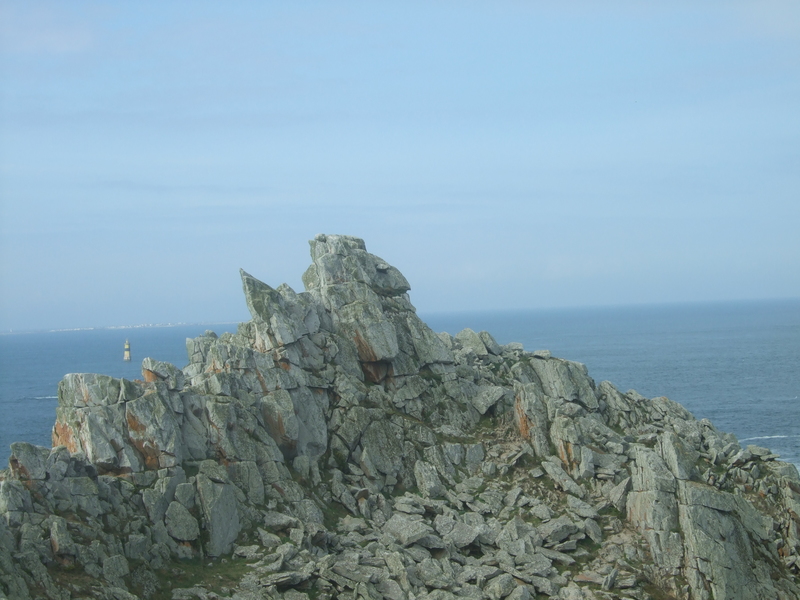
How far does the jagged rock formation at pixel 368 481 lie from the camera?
4653cm

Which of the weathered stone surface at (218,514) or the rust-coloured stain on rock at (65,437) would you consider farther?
the rust-coloured stain on rock at (65,437)

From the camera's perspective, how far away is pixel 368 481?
60469 mm

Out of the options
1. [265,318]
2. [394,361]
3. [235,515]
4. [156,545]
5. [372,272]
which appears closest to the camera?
[156,545]

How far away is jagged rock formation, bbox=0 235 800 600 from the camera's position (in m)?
46.5

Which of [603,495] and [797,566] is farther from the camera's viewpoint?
[603,495]

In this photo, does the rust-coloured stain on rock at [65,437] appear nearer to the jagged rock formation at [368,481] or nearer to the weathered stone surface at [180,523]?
the jagged rock formation at [368,481]

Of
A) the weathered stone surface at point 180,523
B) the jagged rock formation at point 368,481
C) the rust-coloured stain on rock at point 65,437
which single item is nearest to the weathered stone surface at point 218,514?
the jagged rock formation at point 368,481

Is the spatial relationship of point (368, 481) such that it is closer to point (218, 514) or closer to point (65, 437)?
point (218, 514)

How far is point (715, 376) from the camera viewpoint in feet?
530

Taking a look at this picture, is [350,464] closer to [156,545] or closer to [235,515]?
[235,515]

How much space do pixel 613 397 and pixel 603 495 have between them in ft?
45.9

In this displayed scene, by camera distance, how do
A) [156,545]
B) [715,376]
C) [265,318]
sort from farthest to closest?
[715,376] < [265,318] < [156,545]

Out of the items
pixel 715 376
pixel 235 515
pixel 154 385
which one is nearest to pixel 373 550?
pixel 235 515

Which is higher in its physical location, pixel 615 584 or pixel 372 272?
pixel 372 272
